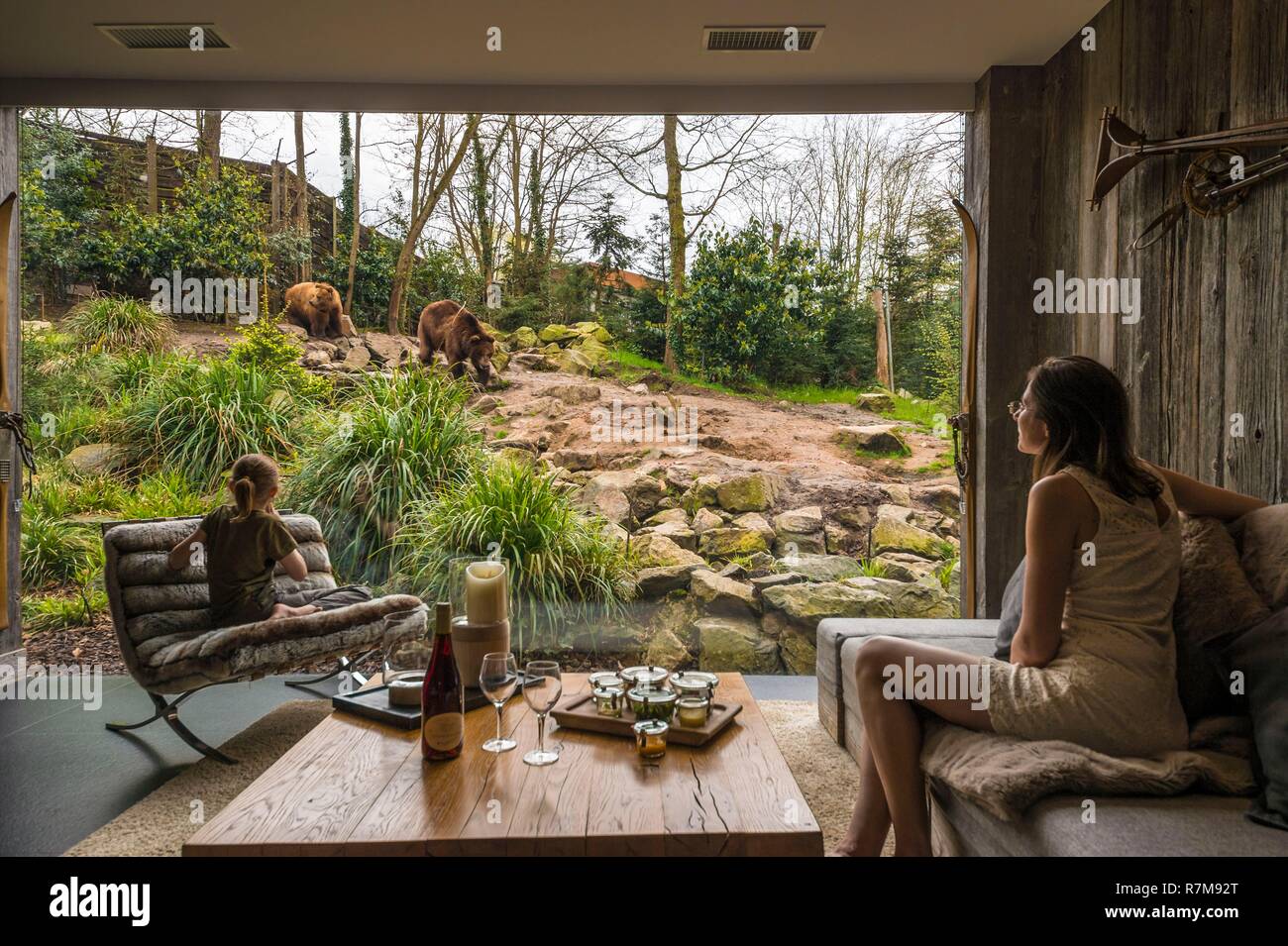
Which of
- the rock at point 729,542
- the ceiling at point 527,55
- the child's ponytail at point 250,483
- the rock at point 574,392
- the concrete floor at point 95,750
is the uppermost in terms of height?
the ceiling at point 527,55

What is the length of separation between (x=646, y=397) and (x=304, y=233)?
1.95 metres

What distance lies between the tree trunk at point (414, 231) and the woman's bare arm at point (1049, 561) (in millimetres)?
3348

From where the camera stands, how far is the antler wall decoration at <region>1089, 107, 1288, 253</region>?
2.10 metres

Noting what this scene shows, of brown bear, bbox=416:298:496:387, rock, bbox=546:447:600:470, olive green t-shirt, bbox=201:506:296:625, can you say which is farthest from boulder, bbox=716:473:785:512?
olive green t-shirt, bbox=201:506:296:625

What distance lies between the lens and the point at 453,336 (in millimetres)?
4250

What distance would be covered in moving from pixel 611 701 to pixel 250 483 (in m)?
1.87

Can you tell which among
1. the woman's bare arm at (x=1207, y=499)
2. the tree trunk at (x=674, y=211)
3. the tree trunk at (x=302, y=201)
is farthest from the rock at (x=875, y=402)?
the tree trunk at (x=302, y=201)

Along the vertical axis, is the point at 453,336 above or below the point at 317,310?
below

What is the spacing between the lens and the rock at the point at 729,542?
4086 millimetres

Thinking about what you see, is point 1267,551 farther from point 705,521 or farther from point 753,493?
point 705,521

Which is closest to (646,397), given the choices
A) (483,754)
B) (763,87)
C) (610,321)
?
(610,321)

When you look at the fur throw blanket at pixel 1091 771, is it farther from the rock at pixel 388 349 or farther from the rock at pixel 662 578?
the rock at pixel 388 349

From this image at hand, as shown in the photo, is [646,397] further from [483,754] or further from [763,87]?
[483,754]


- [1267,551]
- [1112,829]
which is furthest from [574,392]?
[1112,829]
